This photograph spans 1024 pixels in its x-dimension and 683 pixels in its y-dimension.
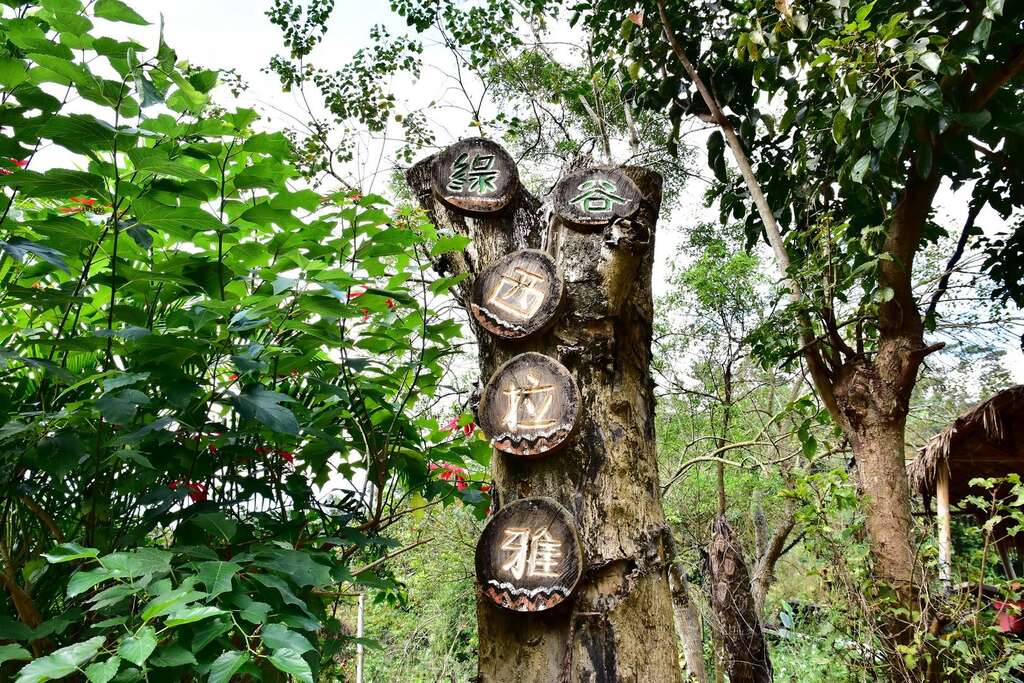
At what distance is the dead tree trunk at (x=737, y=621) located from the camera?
4.31 metres

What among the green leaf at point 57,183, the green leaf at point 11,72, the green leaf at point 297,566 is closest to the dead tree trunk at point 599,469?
the green leaf at point 297,566

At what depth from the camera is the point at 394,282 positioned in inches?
52.7

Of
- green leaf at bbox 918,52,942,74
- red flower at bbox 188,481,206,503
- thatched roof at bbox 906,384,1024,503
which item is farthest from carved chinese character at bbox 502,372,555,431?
thatched roof at bbox 906,384,1024,503

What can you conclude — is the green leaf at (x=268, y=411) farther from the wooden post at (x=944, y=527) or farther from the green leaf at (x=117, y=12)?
the wooden post at (x=944, y=527)

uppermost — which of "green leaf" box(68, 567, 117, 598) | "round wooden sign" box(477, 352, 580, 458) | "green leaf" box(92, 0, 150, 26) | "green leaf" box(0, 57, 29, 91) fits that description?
"green leaf" box(92, 0, 150, 26)

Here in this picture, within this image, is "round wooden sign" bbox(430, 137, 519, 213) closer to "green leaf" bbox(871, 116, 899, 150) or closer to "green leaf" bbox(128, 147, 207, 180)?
"green leaf" bbox(128, 147, 207, 180)

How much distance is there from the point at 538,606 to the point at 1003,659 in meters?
2.15

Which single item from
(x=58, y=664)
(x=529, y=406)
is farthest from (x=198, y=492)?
(x=529, y=406)

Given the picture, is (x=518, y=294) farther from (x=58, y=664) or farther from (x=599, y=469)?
(x=58, y=664)

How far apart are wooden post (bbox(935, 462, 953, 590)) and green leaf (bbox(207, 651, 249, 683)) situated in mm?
2914

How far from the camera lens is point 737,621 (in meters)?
4.32

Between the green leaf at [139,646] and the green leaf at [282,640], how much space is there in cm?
13

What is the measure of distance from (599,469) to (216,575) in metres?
1.02

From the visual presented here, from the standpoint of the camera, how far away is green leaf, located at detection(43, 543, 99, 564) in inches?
30.6
